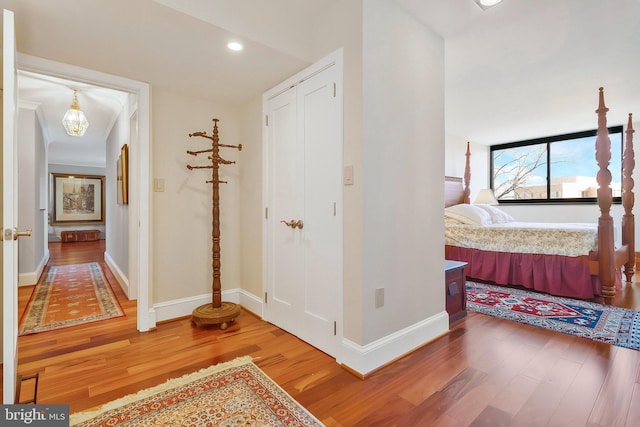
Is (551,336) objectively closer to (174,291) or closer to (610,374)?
(610,374)

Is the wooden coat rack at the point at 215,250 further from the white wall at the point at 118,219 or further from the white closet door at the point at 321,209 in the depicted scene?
the white wall at the point at 118,219

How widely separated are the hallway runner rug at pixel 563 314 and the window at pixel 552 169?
3.25 metres

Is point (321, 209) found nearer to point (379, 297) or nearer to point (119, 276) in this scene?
point (379, 297)

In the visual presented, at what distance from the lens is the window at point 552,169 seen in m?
5.39

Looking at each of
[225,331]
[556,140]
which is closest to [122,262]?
[225,331]

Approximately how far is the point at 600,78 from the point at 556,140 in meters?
2.89

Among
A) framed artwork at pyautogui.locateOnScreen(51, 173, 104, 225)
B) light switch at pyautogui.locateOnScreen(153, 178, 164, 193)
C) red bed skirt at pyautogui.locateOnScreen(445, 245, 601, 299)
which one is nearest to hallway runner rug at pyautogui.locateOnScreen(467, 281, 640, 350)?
red bed skirt at pyautogui.locateOnScreen(445, 245, 601, 299)

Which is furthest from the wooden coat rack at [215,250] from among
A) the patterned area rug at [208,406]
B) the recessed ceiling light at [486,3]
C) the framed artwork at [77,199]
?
the framed artwork at [77,199]

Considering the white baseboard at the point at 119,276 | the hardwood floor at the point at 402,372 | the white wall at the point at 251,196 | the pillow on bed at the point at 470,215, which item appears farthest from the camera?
the pillow on bed at the point at 470,215

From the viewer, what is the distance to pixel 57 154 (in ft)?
25.0

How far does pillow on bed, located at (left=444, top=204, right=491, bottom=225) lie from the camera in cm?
429

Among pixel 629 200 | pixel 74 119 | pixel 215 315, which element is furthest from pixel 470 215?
pixel 74 119

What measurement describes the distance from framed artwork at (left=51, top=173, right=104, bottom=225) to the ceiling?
234 inches

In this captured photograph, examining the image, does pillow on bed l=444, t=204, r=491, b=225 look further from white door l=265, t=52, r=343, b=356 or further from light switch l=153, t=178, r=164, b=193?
light switch l=153, t=178, r=164, b=193
